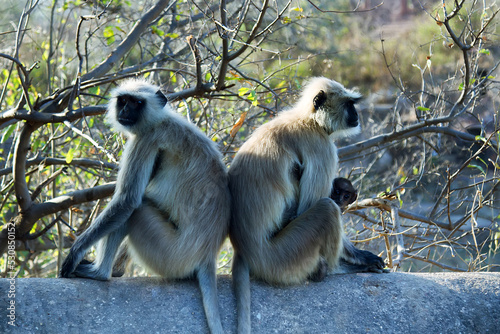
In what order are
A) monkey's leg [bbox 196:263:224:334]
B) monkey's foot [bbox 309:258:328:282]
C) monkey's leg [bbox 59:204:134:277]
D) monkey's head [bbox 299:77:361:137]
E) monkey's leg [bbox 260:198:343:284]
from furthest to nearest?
monkey's head [bbox 299:77:361:137] < monkey's foot [bbox 309:258:328:282] < monkey's leg [bbox 260:198:343:284] < monkey's leg [bbox 59:204:134:277] < monkey's leg [bbox 196:263:224:334]

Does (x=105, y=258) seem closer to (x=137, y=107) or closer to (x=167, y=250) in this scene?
(x=167, y=250)

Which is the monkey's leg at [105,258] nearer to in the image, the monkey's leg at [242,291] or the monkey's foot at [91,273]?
the monkey's foot at [91,273]

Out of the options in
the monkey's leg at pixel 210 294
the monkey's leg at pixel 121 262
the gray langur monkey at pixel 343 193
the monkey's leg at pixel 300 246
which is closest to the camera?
the monkey's leg at pixel 210 294

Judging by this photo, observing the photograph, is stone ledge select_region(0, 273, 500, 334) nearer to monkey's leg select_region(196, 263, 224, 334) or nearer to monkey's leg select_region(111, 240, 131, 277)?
monkey's leg select_region(196, 263, 224, 334)

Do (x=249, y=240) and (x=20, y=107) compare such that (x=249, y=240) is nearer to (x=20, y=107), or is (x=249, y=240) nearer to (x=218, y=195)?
(x=218, y=195)

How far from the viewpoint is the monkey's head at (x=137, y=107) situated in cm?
334

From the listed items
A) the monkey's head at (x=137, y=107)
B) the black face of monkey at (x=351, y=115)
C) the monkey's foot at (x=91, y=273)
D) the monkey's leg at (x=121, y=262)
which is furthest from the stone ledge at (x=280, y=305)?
the black face of monkey at (x=351, y=115)

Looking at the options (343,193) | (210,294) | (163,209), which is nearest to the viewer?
(210,294)

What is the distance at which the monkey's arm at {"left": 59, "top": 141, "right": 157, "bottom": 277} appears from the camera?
3070 millimetres

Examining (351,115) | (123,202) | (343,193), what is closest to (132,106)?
(123,202)

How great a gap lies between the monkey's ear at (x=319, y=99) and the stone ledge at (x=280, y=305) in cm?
119

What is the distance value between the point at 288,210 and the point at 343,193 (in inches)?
27.3

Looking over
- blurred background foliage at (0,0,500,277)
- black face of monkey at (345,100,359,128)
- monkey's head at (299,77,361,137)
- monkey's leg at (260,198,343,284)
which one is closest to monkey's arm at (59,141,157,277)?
blurred background foliage at (0,0,500,277)

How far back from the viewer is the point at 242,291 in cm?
312
